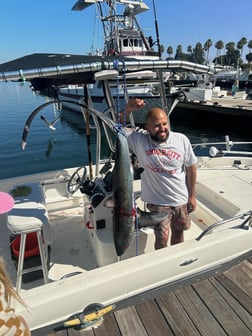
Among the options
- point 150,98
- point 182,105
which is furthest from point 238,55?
point 150,98

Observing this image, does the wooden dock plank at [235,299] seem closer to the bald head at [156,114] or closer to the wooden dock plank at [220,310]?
the wooden dock plank at [220,310]

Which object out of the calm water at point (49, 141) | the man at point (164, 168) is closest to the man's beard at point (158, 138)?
the man at point (164, 168)

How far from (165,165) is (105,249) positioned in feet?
3.72

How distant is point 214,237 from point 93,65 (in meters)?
2.13

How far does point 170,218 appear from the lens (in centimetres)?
261

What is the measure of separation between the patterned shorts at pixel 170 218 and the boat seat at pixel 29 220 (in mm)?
1123

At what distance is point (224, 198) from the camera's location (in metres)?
3.45

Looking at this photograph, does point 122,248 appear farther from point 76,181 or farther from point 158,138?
point 76,181

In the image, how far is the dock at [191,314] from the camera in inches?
82.9

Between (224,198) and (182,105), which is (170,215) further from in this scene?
(182,105)

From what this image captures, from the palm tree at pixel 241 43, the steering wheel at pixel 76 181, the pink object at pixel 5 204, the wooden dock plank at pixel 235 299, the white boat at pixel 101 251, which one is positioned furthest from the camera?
the palm tree at pixel 241 43

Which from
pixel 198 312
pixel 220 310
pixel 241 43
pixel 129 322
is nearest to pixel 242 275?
pixel 220 310

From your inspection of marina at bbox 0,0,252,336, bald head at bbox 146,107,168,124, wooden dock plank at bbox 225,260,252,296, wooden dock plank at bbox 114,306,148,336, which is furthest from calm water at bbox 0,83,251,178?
wooden dock plank at bbox 225,260,252,296

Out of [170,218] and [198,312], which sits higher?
[170,218]
